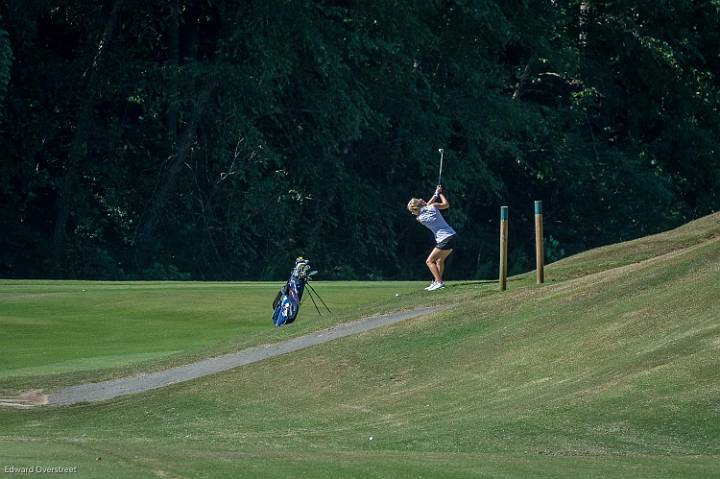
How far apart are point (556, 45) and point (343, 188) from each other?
959 centimetres

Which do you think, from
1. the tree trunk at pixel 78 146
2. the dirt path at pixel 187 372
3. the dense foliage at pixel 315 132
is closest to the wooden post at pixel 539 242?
the dirt path at pixel 187 372

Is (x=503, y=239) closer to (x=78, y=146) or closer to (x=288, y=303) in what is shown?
(x=288, y=303)

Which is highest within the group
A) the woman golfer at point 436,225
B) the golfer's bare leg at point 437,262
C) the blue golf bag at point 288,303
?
the woman golfer at point 436,225

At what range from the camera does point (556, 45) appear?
155 ft

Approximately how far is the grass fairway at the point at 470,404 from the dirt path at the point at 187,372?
1.71ft

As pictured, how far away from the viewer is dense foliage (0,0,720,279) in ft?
125

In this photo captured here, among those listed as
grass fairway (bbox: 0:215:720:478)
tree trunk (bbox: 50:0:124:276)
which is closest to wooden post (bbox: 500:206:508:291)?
grass fairway (bbox: 0:215:720:478)

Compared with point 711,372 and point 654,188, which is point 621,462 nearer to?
point 711,372

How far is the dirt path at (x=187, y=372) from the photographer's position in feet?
51.6

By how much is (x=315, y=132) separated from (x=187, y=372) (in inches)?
991

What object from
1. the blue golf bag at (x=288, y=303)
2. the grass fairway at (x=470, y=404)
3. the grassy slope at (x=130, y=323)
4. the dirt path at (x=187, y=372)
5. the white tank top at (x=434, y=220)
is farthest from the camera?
the white tank top at (x=434, y=220)

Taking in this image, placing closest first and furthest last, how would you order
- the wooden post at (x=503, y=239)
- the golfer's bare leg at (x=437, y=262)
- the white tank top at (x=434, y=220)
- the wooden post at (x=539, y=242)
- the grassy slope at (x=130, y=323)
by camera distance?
the grassy slope at (x=130, y=323) → the wooden post at (x=539, y=242) → the wooden post at (x=503, y=239) → the golfer's bare leg at (x=437, y=262) → the white tank top at (x=434, y=220)

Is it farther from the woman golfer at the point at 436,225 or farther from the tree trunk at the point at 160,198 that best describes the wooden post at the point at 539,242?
the tree trunk at the point at 160,198

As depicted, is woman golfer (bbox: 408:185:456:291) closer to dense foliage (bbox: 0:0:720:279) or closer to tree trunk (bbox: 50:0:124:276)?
dense foliage (bbox: 0:0:720:279)
